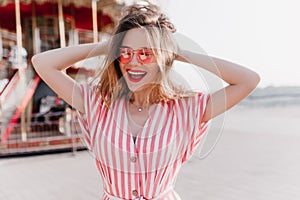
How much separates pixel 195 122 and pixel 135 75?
221 mm

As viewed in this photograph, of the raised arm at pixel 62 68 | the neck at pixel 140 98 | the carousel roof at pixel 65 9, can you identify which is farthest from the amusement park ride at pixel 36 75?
the neck at pixel 140 98

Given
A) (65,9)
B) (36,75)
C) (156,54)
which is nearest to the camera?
(156,54)

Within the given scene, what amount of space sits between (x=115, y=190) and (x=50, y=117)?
7975 millimetres

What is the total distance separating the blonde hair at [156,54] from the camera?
94 centimetres

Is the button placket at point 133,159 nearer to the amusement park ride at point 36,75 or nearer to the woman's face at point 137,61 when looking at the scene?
the woman's face at point 137,61

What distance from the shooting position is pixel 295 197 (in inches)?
158

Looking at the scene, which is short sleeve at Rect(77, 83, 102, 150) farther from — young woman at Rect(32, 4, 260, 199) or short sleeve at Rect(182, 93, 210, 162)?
short sleeve at Rect(182, 93, 210, 162)

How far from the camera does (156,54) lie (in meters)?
0.92

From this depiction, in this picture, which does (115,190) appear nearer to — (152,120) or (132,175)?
(132,175)

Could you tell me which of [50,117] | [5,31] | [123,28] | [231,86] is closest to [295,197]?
[231,86]

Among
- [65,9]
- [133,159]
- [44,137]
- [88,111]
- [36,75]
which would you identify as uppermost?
[65,9]

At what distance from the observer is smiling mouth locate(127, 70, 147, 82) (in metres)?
0.94

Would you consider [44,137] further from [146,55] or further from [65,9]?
[146,55]

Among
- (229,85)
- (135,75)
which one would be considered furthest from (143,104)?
(229,85)
